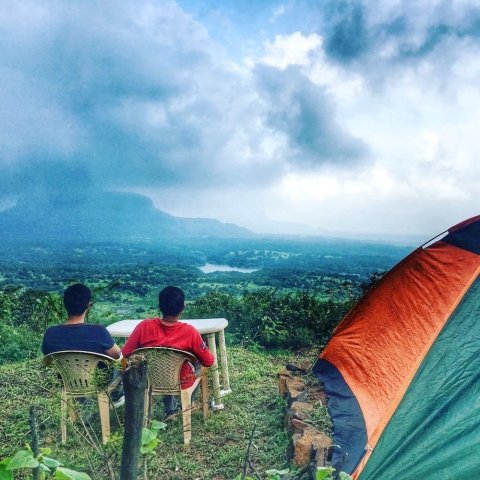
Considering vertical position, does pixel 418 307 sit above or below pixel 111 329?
above

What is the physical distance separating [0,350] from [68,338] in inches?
134

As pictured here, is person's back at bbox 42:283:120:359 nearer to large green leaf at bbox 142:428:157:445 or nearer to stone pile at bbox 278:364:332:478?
stone pile at bbox 278:364:332:478

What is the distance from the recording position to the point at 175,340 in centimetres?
378

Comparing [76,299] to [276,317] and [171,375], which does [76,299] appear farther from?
[276,317]

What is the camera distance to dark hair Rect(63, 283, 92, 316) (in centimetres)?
367

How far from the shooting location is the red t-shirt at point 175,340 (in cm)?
376

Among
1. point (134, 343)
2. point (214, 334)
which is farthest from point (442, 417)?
point (134, 343)

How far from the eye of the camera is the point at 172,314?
383 centimetres

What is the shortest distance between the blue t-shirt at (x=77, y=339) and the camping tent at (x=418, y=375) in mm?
2041

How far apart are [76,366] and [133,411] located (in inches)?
94.4

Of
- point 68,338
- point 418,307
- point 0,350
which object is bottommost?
point 0,350

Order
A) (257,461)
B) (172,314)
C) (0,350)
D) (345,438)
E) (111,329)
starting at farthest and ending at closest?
(0,350), (111,329), (172,314), (257,461), (345,438)

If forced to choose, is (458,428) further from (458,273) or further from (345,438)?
(458,273)

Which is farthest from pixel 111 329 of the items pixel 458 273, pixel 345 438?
pixel 458 273
